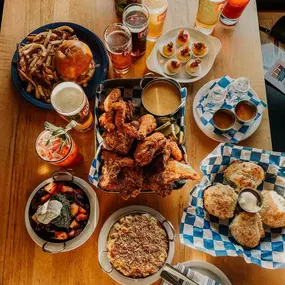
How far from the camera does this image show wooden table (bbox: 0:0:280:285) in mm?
1633

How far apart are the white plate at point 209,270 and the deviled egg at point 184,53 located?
3.76 feet

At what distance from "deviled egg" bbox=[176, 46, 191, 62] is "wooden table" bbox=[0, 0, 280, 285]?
17cm

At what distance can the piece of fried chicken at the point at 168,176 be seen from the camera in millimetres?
1518

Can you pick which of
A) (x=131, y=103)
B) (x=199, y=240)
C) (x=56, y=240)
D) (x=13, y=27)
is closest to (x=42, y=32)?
(x=13, y=27)

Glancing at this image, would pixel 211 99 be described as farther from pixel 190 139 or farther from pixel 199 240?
pixel 199 240

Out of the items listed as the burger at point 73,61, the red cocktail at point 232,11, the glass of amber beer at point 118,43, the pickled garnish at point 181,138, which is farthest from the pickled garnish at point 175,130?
the red cocktail at point 232,11

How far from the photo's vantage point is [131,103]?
1715 mm

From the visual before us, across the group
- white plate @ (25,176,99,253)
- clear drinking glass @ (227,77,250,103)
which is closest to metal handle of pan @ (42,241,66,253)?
white plate @ (25,176,99,253)

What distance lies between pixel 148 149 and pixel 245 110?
2.10 ft

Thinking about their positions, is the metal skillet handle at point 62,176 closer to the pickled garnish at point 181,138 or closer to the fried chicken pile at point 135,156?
the fried chicken pile at point 135,156

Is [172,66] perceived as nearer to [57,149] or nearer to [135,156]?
[135,156]

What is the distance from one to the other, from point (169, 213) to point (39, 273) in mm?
743

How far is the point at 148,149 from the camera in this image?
153 centimetres

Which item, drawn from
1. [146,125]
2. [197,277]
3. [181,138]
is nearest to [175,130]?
[181,138]
